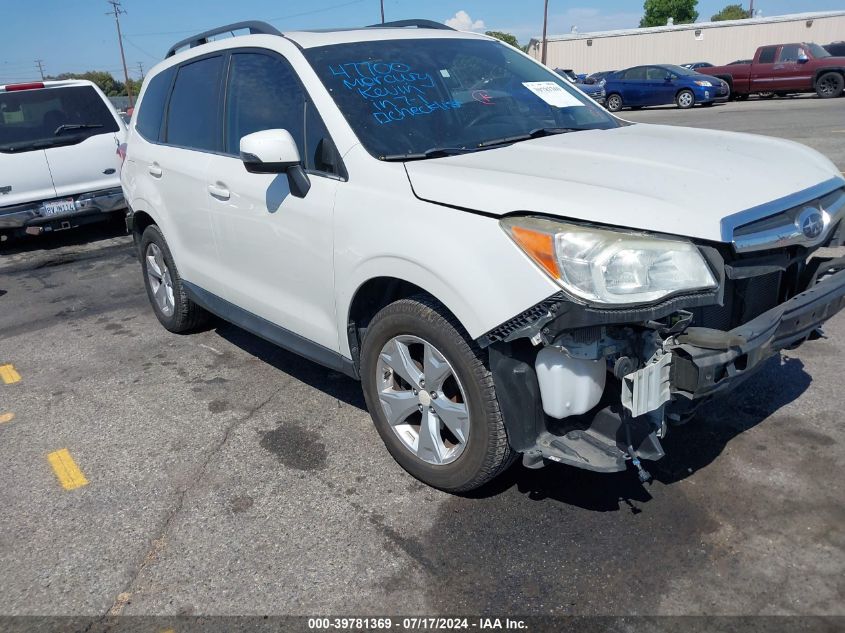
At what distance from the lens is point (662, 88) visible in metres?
24.4

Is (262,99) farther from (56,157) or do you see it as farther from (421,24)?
(56,157)

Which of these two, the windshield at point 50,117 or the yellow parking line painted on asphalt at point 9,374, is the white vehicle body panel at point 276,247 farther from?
the windshield at point 50,117

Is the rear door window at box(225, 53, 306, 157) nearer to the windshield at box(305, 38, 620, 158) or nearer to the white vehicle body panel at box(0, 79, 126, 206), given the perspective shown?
the windshield at box(305, 38, 620, 158)

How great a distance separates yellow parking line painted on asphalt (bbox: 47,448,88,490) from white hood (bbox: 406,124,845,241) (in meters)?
2.21

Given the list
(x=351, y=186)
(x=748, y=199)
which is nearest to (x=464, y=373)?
(x=351, y=186)

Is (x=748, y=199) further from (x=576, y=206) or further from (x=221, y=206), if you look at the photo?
(x=221, y=206)

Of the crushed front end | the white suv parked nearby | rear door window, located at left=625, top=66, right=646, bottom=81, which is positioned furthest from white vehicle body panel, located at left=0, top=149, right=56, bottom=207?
rear door window, located at left=625, top=66, right=646, bottom=81

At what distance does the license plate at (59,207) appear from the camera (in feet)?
27.8

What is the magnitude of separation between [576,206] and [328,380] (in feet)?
8.11

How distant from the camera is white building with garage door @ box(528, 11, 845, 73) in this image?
43.2 meters

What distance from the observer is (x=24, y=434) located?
13.7 ft

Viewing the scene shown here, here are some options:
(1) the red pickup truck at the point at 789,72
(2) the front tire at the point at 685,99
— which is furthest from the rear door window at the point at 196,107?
(1) the red pickup truck at the point at 789,72

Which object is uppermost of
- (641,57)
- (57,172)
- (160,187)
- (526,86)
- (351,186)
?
(526,86)

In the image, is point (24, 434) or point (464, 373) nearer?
point (464, 373)
